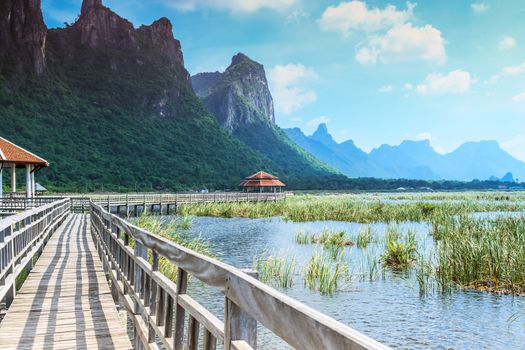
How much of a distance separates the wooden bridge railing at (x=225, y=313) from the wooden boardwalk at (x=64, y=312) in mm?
814

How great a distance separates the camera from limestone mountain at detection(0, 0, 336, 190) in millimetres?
85500

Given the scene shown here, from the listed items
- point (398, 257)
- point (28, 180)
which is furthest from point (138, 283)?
Result: point (28, 180)

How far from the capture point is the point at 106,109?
112000 mm

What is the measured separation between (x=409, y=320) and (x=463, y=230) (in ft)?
26.6

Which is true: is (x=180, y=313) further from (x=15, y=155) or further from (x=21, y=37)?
(x=21, y=37)

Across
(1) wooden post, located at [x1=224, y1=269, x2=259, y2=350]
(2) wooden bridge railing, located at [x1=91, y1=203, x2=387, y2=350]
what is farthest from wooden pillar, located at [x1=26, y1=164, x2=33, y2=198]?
(1) wooden post, located at [x1=224, y1=269, x2=259, y2=350]

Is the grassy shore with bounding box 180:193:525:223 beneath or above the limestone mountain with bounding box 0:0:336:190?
beneath

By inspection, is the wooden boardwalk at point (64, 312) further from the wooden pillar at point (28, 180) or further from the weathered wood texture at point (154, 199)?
the weathered wood texture at point (154, 199)

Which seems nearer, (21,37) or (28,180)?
(28,180)

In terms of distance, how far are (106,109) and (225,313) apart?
116 meters

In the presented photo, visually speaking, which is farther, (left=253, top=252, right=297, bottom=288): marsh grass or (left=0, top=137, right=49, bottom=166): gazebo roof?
(left=0, top=137, right=49, bottom=166): gazebo roof

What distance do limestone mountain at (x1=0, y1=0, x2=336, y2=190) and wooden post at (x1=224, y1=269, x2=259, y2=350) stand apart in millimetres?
70282

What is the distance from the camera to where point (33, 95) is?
97688 mm

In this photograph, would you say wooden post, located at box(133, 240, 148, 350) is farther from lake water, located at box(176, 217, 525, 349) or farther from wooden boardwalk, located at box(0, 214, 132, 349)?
lake water, located at box(176, 217, 525, 349)
